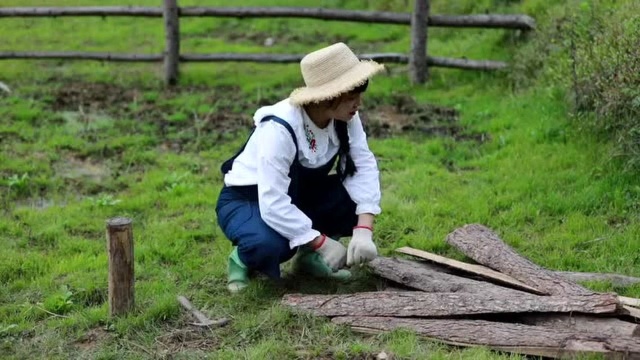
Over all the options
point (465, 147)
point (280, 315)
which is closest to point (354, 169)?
point (280, 315)

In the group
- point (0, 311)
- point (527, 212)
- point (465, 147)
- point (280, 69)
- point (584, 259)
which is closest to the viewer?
point (0, 311)

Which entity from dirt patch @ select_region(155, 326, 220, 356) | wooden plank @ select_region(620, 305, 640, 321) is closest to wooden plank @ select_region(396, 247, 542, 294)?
wooden plank @ select_region(620, 305, 640, 321)

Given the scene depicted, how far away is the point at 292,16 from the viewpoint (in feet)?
31.7

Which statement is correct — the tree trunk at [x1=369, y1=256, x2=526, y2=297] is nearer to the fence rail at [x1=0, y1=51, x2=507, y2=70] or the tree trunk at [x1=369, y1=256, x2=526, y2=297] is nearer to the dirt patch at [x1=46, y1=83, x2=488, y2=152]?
the dirt patch at [x1=46, y1=83, x2=488, y2=152]

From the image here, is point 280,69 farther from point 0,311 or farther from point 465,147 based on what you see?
point 0,311

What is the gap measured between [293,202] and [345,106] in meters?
0.61

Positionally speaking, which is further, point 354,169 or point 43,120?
point 43,120

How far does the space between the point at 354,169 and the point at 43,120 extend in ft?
15.7

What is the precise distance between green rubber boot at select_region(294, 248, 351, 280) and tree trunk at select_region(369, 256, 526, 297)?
8.1 inches

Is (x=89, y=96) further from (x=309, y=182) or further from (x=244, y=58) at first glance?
(x=309, y=182)

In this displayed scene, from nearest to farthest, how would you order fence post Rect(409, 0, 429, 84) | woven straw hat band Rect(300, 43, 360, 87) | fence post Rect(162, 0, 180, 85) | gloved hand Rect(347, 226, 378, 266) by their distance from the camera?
woven straw hat band Rect(300, 43, 360, 87) < gloved hand Rect(347, 226, 378, 266) < fence post Rect(409, 0, 429, 84) < fence post Rect(162, 0, 180, 85)

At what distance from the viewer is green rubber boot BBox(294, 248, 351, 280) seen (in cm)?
465

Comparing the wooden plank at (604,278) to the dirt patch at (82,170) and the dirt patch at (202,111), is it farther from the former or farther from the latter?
the dirt patch at (82,170)

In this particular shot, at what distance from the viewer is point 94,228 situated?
18.7 feet
